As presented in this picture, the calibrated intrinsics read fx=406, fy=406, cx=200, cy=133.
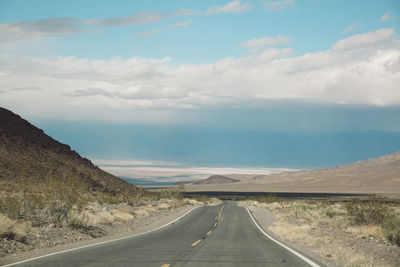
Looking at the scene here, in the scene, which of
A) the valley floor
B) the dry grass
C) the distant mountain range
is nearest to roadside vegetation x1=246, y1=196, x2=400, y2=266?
the valley floor

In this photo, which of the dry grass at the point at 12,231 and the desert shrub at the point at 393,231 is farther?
the desert shrub at the point at 393,231

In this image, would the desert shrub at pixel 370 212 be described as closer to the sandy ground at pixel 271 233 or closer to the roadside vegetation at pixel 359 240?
the roadside vegetation at pixel 359 240

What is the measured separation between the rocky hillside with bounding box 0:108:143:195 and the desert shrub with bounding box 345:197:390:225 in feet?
102

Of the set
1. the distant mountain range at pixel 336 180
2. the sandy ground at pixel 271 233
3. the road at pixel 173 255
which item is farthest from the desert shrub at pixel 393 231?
the distant mountain range at pixel 336 180

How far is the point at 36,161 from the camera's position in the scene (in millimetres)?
55000

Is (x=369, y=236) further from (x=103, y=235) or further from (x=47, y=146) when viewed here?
(x=47, y=146)

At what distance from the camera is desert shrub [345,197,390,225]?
24.7 metres

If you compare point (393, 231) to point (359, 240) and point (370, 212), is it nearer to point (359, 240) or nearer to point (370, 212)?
point (359, 240)

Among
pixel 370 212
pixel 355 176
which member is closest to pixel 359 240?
pixel 370 212

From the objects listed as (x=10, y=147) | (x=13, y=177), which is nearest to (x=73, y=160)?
(x=10, y=147)

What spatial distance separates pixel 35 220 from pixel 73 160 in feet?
161

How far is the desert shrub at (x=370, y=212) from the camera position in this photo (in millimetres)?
24672

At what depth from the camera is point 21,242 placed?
1424cm

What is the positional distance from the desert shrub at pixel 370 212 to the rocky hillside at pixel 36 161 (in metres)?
31.1
